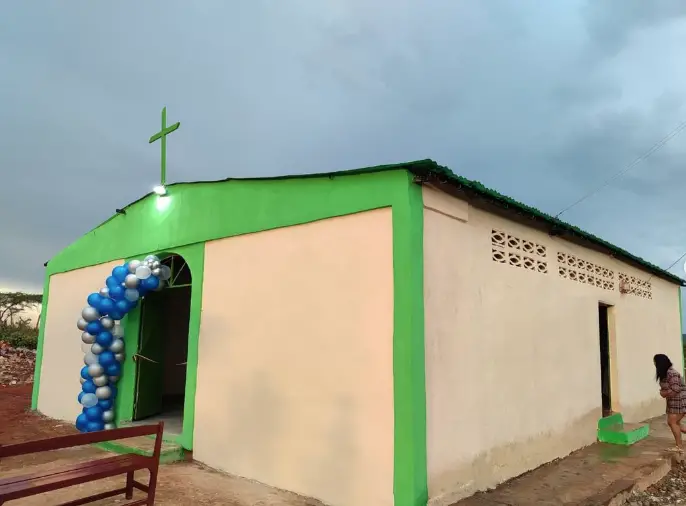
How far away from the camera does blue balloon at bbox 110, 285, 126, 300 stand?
7.14 metres

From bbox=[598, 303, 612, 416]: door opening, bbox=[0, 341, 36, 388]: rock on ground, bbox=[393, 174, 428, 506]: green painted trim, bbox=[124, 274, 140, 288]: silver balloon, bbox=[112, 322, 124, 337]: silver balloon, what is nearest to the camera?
bbox=[393, 174, 428, 506]: green painted trim

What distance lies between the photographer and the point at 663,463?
238 inches

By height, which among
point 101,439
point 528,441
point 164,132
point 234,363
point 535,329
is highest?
point 164,132

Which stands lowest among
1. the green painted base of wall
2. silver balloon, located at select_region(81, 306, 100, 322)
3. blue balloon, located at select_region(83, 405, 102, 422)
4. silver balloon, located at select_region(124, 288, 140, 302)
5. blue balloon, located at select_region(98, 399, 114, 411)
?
the green painted base of wall

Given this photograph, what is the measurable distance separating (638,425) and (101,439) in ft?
25.2

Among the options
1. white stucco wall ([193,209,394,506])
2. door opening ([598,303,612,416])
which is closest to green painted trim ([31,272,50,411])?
white stucco wall ([193,209,394,506])

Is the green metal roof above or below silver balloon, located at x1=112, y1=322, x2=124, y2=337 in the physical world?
above

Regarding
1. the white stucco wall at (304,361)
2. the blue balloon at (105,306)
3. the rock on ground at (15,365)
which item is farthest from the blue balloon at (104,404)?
the rock on ground at (15,365)

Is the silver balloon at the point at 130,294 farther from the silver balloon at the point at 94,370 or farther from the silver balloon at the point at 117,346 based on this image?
the silver balloon at the point at 94,370

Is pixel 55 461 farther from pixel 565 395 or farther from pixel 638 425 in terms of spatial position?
pixel 638 425

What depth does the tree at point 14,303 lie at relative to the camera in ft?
82.9

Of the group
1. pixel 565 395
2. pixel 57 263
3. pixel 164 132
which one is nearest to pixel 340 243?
pixel 565 395

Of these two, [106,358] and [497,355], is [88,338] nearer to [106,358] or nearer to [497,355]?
[106,358]

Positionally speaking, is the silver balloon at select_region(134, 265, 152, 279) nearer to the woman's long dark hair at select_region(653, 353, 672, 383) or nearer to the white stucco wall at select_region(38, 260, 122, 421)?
the white stucco wall at select_region(38, 260, 122, 421)
